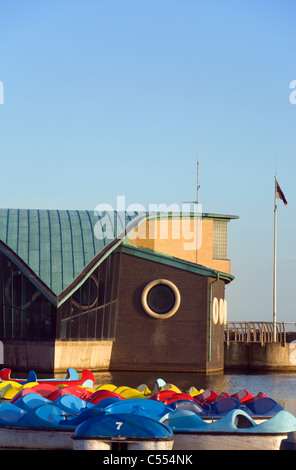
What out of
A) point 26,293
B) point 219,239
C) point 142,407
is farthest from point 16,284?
point 142,407

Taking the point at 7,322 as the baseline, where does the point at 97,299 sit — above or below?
above

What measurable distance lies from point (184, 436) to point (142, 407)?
2.39m

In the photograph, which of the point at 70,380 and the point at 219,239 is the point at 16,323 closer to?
the point at 70,380

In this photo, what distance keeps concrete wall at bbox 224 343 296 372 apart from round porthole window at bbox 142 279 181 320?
423 inches

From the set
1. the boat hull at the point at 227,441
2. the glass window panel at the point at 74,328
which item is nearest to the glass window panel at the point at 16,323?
the glass window panel at the point at 74,328

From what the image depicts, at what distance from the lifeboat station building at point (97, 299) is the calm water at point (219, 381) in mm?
1579

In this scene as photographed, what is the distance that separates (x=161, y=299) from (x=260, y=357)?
473 inches

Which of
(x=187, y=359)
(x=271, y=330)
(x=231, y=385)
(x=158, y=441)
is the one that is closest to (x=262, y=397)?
(x=158, y=441)

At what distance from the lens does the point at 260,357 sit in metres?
68.7

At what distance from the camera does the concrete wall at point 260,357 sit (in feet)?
224

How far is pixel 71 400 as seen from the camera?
3131 centimetres

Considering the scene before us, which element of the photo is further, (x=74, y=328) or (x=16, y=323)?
(x=16, y=323)

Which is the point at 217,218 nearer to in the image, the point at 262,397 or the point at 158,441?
the point at 262,397

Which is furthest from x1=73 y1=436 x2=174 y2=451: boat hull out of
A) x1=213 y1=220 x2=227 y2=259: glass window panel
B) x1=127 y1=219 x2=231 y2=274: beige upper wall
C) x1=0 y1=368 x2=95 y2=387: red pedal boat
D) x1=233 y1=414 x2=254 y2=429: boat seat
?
x1=213 y1=220 x2=227 y2=259: glass window panel
